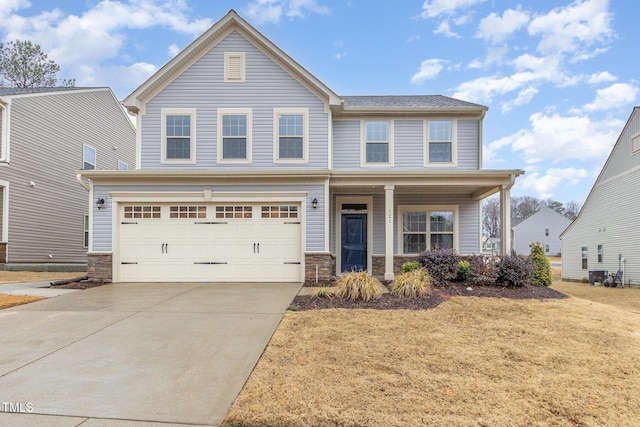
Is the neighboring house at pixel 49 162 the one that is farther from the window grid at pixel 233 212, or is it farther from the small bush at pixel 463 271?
the small bush at pixel 463 271

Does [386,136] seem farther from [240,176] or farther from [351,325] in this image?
[351,325]

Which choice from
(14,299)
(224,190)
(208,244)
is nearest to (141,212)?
(208,244)

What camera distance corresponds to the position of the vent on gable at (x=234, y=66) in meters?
11.5

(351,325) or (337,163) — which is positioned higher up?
(337,163)

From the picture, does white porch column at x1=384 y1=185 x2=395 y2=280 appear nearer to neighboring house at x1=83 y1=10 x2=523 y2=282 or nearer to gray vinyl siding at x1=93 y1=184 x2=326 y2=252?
neighboring house at x1=83 y1=10 x2=523 y2=282

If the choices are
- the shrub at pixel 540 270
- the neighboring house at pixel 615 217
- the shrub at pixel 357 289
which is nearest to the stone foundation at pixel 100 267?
the shrub at pixel 357 289

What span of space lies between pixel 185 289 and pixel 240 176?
10.9 ft

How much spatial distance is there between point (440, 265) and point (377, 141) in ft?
15.7

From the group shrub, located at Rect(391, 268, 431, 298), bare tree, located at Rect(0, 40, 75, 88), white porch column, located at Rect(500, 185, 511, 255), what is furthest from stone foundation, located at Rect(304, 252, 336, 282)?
bare tree, located at Rect(0, 40, 75, 88)

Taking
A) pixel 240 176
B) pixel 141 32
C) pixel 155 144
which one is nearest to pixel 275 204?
pixel 240 176

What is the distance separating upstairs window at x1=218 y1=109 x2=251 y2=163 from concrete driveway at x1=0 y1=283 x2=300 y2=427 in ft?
15.6

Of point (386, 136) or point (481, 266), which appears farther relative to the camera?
point (386, 136)

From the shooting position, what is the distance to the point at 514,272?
9.06m

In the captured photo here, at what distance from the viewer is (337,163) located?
1230cm
